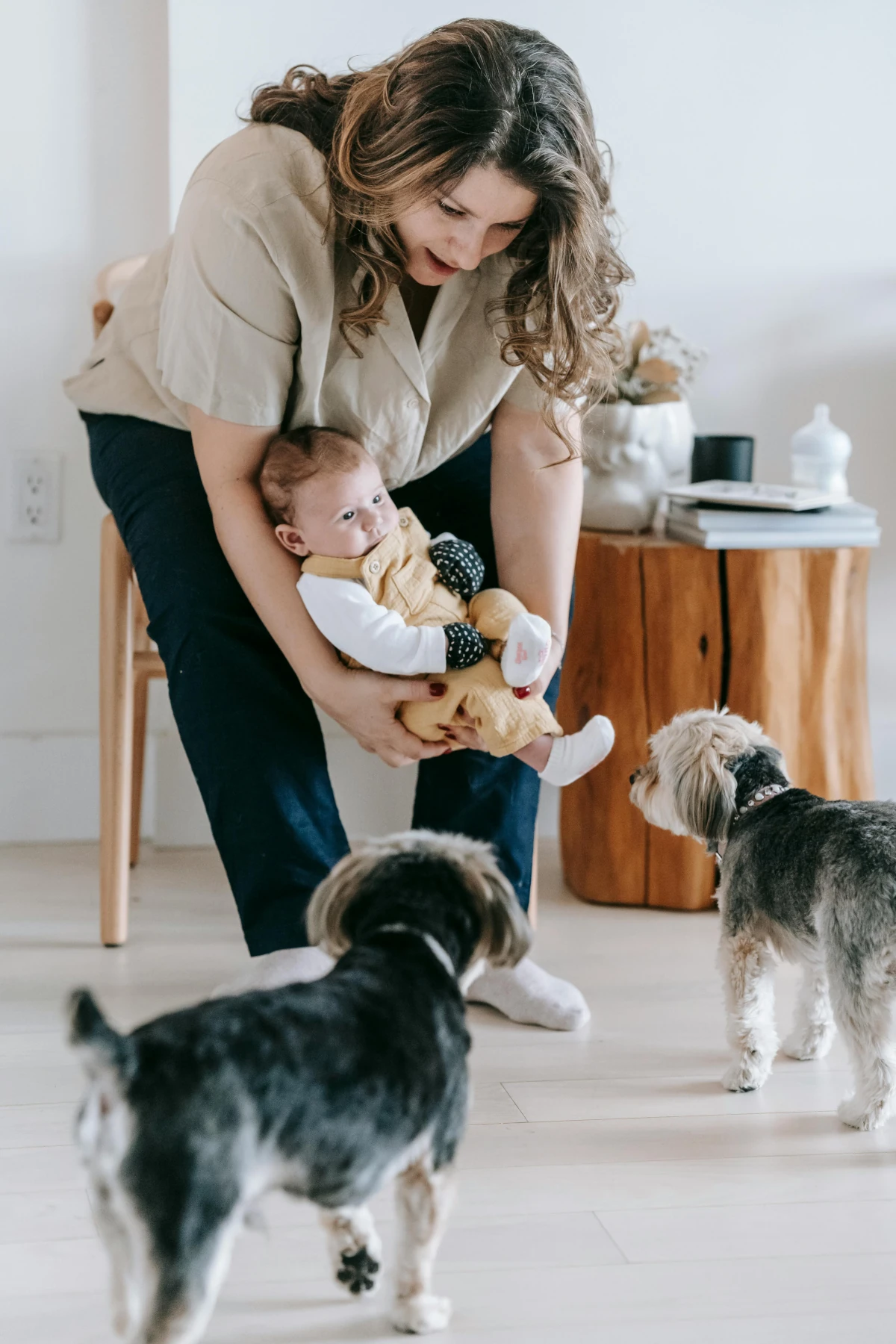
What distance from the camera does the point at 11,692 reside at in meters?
2.19

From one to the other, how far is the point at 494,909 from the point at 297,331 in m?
0.76

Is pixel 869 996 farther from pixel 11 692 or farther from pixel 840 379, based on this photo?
pixel 11 692

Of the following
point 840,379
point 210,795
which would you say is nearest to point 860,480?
point 840,379

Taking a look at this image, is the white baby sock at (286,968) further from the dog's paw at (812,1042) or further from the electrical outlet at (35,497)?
the electrical outlet at (35,497)

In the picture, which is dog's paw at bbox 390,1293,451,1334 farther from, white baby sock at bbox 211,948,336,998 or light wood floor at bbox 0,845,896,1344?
white baby sock at bbox 211,948,336,998

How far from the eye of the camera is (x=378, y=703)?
140 centimetres

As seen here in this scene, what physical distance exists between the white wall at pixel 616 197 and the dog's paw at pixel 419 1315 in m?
1.27

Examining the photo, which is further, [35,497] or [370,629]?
[35,497]

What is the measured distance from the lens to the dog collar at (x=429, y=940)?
0.93 metres

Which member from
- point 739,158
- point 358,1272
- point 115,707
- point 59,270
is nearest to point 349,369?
point 115,707

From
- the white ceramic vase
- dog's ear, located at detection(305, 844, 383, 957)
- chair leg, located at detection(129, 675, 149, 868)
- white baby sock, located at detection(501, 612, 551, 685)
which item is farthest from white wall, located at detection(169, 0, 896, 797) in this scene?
dog's ear, located at detection(305, 844, 383, 957)

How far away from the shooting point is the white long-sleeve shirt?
137cm

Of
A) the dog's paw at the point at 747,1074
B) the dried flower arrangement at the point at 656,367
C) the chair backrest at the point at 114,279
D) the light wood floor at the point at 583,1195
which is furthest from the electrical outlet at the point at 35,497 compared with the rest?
the dog's paw at the point at 747,1074

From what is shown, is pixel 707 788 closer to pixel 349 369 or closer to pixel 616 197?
pixel 349 369
